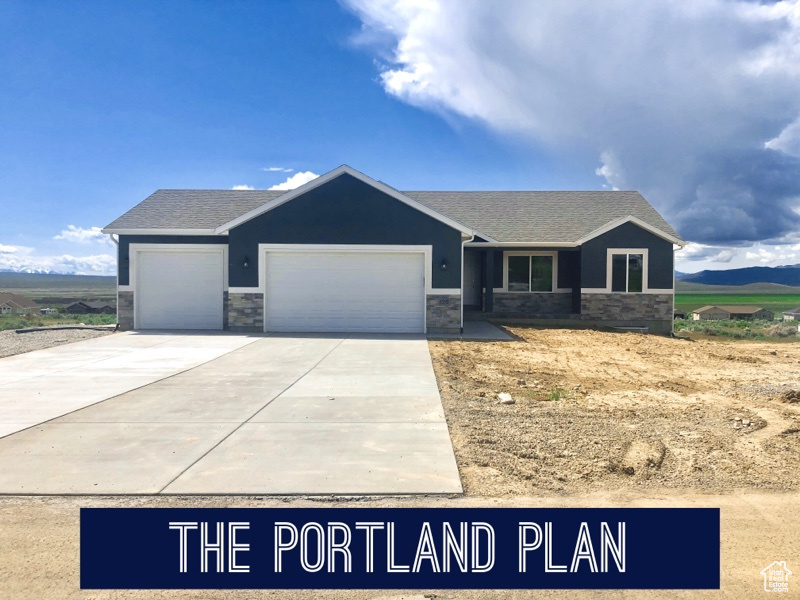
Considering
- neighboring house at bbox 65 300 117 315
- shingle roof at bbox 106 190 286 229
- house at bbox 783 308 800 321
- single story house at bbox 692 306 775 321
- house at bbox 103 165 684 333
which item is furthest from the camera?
neighboring house at bbox 65 300 117 315

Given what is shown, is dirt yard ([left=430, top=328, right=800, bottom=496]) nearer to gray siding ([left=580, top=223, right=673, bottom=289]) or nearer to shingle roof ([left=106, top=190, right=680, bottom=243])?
gray siding ([left=580, top=223, right=673, bottom=289])

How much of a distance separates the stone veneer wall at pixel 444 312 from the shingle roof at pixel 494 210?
15.6 feet

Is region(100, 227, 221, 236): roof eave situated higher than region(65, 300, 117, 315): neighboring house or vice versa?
region(100, 227, 221, 236): roof eave

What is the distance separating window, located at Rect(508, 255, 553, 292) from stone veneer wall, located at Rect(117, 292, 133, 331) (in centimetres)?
1271

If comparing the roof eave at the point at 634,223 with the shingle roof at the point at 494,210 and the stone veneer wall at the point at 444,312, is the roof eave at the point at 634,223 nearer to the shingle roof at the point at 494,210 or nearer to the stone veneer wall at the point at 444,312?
the shingle roof at the point at 494,210

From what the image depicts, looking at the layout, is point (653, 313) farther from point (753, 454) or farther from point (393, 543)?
point (393, 543)

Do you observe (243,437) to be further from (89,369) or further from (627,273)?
(627,273)

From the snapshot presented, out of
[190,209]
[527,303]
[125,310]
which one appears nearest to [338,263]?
[190,209]

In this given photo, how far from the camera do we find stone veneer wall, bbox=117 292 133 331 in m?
16.0

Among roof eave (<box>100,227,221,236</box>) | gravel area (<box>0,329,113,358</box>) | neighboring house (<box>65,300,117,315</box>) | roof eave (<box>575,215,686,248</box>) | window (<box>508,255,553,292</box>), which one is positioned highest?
roof eave (<box>575,215,686,248</box>)

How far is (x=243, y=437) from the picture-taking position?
554 cm

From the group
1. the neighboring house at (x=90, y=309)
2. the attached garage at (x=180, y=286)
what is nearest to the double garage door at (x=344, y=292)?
the attached garage at (x=180, y=286)

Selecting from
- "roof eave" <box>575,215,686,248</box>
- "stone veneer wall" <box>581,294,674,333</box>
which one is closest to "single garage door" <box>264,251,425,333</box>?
"roof eave" <box>575,215,686,248</box>

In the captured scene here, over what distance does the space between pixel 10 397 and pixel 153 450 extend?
373 centimetres
